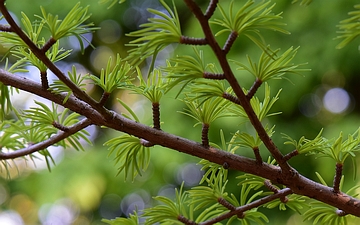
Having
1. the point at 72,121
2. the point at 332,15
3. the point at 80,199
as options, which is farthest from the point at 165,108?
the point at 72,121

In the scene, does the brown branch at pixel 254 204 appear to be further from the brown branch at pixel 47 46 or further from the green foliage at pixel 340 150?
the brown branch at pixel 47 46

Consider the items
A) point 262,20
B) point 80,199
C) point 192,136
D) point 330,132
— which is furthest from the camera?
point 80,199

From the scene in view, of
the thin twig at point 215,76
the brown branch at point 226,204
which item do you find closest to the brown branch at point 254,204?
the brown branch at point 226,204

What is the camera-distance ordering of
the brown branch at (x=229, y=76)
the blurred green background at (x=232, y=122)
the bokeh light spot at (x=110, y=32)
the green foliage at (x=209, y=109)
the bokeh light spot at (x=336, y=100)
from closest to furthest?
the brown branch at (x=229, y=76)
the green foliage at (x=209, y=109)
the blurred green background at (x=232, y=122)
the bokeh light spot at (x=336, y=100)
the bokeh light spot at (x=110, y=32)

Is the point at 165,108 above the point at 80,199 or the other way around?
above

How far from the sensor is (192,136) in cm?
115

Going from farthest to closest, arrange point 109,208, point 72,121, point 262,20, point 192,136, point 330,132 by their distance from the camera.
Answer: point 109,208 → point 192,136 → point 330,132 → point 72,121 → point 262,20

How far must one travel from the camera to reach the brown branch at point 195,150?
0.27 meters

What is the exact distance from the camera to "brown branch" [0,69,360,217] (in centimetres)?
27

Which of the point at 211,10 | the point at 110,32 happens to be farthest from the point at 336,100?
the point at 211,10

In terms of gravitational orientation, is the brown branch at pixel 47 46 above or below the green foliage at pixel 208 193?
above

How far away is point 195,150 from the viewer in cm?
28

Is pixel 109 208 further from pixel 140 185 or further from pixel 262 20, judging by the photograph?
pixel 262 20

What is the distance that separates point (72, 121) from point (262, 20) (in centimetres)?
22
